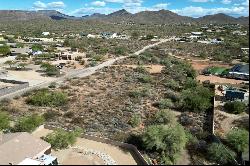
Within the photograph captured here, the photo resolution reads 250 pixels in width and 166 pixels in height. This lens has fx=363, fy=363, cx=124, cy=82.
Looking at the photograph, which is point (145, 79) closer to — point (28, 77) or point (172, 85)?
point (172, 85)

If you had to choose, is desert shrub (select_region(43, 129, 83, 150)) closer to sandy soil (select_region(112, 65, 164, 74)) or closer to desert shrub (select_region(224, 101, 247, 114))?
desert shrub (select_region(224, 101, 247, 114))

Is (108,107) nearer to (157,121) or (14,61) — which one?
(157,121)


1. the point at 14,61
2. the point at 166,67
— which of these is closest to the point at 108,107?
the point at 166,67

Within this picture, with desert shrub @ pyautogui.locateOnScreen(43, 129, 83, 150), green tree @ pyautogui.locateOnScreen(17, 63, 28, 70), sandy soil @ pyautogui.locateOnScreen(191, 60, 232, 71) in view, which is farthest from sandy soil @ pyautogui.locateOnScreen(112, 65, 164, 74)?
desert shrub @ pyautogui.locateOnScreen(43, 129, 83, 150)

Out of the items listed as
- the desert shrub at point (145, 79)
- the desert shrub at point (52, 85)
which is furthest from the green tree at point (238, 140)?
the desert shrub at point (52, 85)

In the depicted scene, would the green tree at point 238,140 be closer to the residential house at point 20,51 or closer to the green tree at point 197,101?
the green tree at point 197,101

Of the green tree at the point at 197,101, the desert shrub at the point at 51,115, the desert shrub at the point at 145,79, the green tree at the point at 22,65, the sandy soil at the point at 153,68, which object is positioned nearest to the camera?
the desert shrub at the point at 51,115

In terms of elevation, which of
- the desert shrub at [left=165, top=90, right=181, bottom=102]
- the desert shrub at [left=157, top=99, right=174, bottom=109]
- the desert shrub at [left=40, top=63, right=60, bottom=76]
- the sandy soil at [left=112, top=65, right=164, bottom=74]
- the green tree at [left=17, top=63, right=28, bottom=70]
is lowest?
the desert shrub at [left=157, top=99, right=174, bottom=109]
